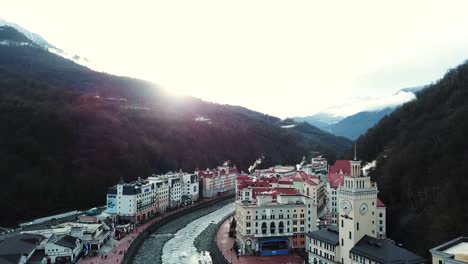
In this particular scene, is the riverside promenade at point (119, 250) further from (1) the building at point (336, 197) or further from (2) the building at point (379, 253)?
(1) the building at point (336, 197)

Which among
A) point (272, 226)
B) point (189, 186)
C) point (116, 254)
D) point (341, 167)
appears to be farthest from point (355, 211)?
point (189, 186)

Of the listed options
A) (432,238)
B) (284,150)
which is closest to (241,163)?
(284,150)

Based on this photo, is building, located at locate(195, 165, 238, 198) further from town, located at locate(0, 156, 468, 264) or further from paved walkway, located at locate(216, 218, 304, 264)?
paved walkway, located at locate(216, 218, 304, 264)

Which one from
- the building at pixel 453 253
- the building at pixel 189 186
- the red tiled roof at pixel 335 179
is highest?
the red tiled roof at pixel 335 179

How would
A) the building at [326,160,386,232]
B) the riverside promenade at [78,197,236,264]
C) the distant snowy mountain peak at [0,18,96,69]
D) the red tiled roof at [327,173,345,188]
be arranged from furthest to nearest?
Result: the distant snowy mountain peak at [0,18,96,69]
the red tiled roof at [327,173,345,188]
the riverside promenade at [78,197,236,264]
the building at [326,160,386,232]

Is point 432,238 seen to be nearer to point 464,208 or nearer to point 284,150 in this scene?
point 464,208

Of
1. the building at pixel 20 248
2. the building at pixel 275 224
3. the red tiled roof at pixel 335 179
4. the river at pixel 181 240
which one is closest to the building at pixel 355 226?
the building at pixel 275 224

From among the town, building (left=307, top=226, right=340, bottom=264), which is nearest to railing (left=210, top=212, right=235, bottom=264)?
the town
